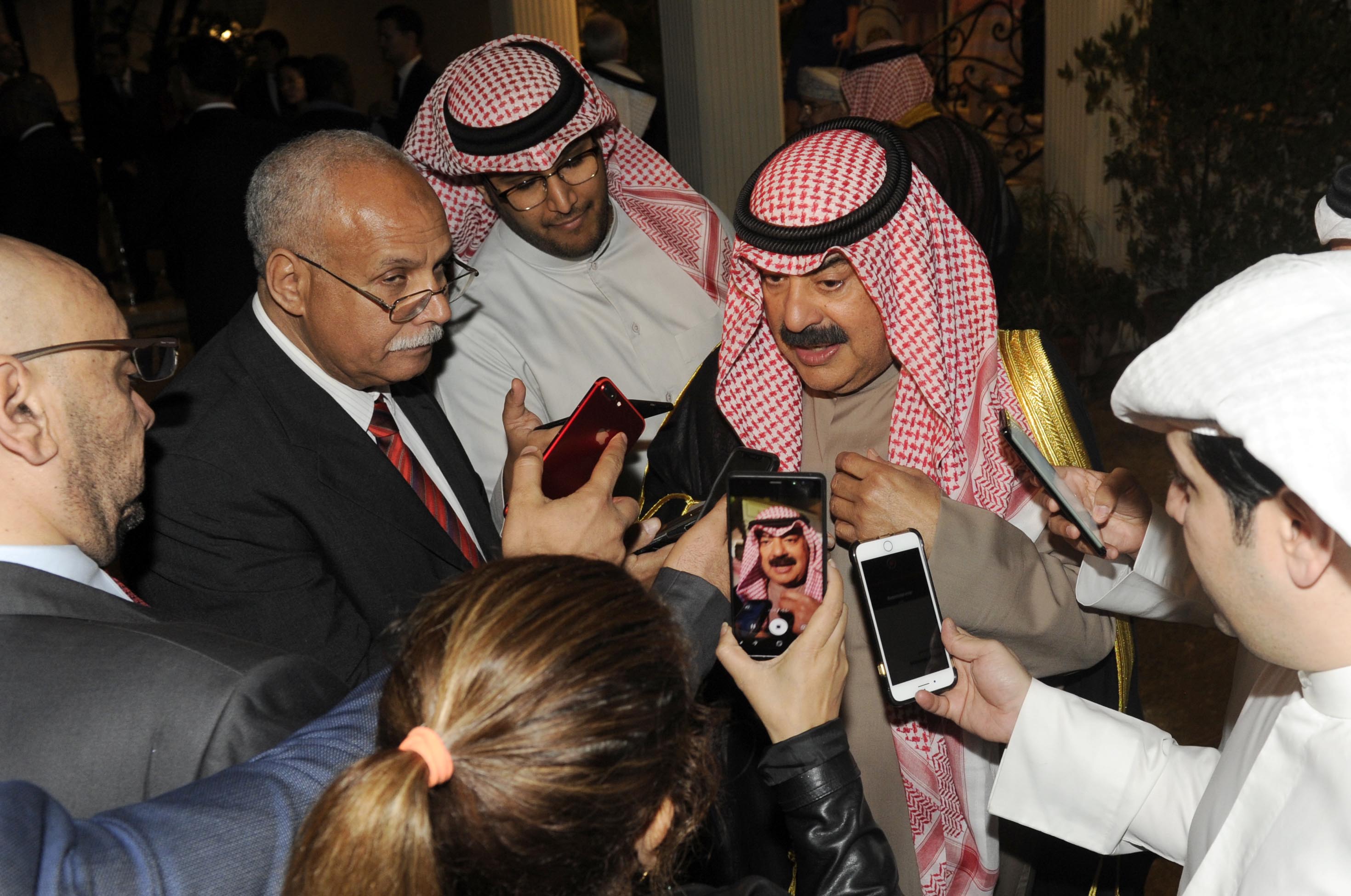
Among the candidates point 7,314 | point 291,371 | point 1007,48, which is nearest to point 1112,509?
point 291,371

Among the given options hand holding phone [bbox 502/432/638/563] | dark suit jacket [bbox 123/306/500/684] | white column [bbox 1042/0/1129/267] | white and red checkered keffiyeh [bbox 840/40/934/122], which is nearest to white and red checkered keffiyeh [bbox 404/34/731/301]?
dark suit jacket [bbox 123/306/500/684]

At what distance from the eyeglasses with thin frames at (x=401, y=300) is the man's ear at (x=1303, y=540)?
175cm

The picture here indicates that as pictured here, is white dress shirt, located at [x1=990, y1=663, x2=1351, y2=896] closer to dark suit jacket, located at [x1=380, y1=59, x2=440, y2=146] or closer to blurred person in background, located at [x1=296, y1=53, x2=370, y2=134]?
blurred person in background, located at [x1=296, y1=53, x2=370, y2=134]

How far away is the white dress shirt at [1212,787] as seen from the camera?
1362mm

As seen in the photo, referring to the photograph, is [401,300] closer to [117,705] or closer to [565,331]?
[565,331]

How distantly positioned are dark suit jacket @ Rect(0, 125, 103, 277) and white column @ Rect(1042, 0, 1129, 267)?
6.39 meters

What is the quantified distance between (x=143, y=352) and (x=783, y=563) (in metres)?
1.12

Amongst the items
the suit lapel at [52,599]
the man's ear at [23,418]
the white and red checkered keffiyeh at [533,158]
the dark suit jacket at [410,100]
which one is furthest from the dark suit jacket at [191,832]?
the dark suit jacket at [410,100]

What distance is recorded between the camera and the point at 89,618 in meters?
1.42

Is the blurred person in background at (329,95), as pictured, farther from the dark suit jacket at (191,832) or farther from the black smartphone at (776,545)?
the dark suit jacket at (191,832)

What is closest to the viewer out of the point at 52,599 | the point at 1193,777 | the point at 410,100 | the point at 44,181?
the point at 52,599

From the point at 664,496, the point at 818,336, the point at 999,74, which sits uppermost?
the point at 818,336

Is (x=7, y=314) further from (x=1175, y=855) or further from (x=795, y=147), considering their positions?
(x=1175, y=855)

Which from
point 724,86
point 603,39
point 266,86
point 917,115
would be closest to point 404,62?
point 603,39
